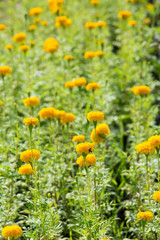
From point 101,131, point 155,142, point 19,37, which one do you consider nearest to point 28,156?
point 101,131

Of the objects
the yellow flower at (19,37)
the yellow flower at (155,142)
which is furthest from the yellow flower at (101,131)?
A: the yellow flower at (19,37)

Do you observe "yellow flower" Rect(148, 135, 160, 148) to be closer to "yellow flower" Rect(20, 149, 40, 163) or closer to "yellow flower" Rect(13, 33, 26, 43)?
"yellow flower" Rect(20, 149, 40, 163)

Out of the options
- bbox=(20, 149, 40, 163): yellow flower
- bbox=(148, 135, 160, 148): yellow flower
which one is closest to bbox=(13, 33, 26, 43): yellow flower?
bbox=(20, 149, 40, 163): yellow flower

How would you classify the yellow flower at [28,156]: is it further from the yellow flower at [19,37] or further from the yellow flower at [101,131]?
the yellow flower at [19,37]

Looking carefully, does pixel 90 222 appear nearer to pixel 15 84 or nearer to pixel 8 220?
pixel 8 220

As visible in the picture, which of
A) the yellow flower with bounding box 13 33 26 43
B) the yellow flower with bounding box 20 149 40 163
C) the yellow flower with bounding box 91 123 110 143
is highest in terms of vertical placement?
the yellow flower with bounding box 13 33 26 43

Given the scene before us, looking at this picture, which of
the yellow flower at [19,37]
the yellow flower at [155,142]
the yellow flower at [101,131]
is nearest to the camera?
the yellow flower at [155,142]

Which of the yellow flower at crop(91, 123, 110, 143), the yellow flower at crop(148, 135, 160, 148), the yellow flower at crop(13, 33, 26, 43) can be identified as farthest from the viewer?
the yellow flower at crop(13, 33, 26, 43)

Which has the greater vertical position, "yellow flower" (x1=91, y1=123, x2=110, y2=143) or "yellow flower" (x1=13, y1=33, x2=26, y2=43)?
"yellow flower" (x1=13, y1=33, x2=26, y2=43)

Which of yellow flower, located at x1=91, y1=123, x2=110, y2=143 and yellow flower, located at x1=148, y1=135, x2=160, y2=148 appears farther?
yellow flower, located at x1=91, y1=123, x2=110, y2=143

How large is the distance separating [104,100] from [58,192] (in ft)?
4.77

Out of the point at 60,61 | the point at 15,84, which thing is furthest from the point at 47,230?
the point at 60,61

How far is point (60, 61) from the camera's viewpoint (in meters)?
4.96

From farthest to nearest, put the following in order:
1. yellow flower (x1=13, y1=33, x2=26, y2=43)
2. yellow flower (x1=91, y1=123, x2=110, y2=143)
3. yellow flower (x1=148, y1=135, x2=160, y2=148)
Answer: yellow flower (x1=13, y1=33, x2=26, y2=43), yellow flower (x1=91, y1=123, x2=110, y2=143), yellow flower (x1=148, y1=135, x2=160, y2=148)
